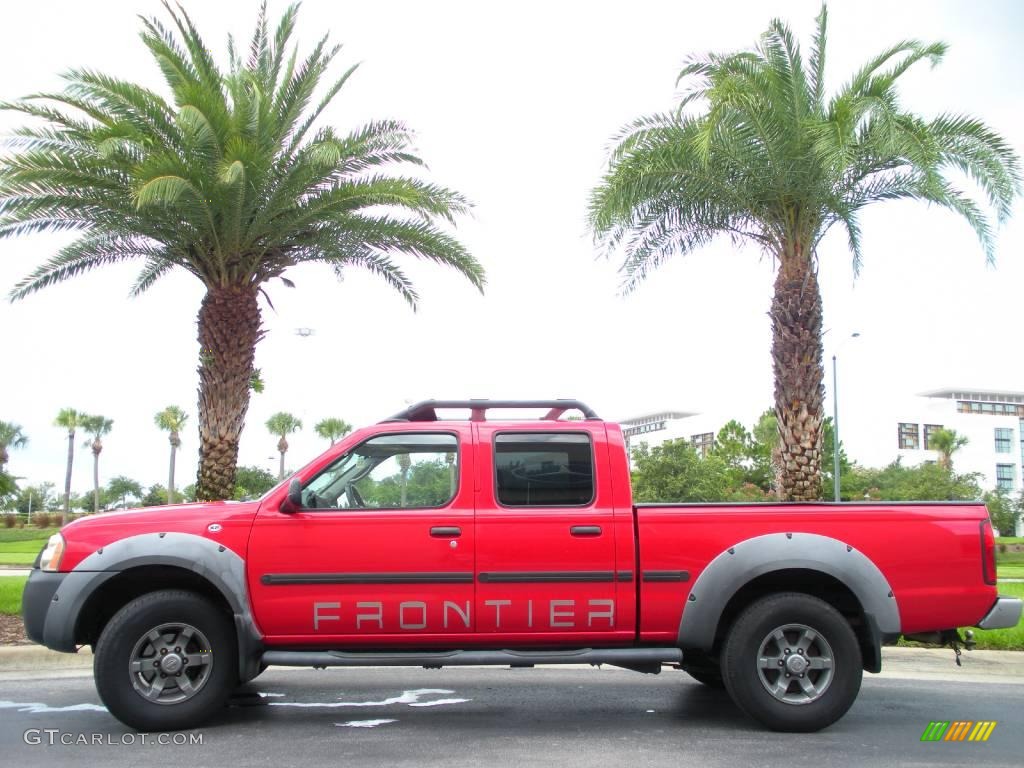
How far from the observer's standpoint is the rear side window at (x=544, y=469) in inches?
250

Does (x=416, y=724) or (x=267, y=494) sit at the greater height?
(x=267, y=494)

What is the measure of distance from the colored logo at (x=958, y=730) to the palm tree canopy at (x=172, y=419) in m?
74.8

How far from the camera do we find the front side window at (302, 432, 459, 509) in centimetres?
632

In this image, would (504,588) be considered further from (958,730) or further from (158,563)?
(958,730)

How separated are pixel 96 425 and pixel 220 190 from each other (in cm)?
7718

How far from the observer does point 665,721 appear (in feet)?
21.6

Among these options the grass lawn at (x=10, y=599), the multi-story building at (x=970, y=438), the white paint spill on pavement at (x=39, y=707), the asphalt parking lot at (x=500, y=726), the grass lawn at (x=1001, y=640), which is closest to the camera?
the asphalt parking lot at (x=500, y=726)

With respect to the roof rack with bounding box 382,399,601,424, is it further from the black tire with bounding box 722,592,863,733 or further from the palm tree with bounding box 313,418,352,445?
the palm tree with bounding box 313,418,352,445

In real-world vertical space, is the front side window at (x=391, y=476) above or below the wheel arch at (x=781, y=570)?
above

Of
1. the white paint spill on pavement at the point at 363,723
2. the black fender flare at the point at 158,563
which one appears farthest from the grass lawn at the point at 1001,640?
the black fender flare at the point at 158,563

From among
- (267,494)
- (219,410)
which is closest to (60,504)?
(219,410)

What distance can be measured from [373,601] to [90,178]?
355 inches

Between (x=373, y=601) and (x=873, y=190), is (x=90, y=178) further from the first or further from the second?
(x=873, y=190)

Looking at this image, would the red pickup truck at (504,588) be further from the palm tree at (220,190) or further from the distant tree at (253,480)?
the distant tree at (253,480)
